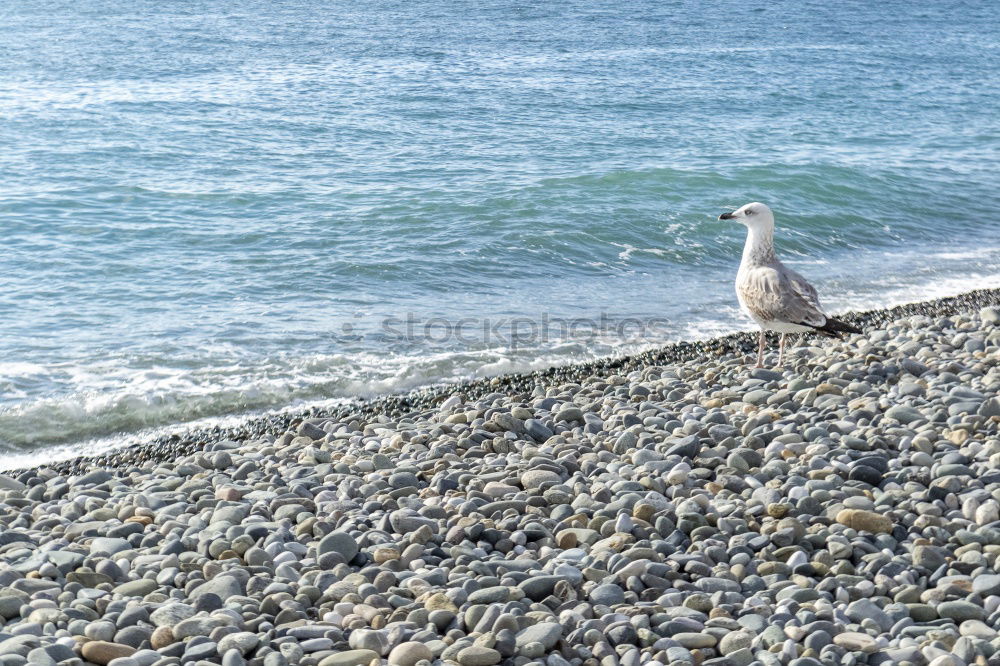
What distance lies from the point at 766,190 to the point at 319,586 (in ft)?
41.7

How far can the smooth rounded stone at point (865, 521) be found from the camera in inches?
180

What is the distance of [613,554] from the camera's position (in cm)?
439

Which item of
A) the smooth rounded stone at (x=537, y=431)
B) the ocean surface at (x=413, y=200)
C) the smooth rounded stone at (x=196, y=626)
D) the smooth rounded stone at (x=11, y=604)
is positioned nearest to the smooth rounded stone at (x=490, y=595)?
the smooth rounded stone at (x=196, y=626)

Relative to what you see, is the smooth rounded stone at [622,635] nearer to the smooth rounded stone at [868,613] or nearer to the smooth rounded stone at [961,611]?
the smooth rounded stone at [868,613]

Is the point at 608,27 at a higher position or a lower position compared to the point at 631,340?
higher

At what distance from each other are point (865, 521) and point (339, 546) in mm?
2366

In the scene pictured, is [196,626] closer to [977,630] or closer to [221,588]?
[221,588]

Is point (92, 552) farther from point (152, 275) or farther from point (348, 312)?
point (152, 275)

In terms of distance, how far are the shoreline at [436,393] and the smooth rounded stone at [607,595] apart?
3440 mm

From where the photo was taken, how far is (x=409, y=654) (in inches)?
142

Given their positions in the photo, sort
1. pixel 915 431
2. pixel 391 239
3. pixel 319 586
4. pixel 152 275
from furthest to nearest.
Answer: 1. pixel 391 239
2. pixel 152 275
3. pixel 915 431
4. pixel 319 586

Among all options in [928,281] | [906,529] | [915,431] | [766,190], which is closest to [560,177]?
[766,190]

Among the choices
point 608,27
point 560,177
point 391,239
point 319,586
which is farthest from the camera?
point 608,27

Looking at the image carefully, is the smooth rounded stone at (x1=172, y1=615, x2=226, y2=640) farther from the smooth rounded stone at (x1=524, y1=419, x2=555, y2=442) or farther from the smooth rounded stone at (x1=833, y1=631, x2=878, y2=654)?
the smooth rounded stone at (x1=524, y1=419, x2=555, y2=442)
